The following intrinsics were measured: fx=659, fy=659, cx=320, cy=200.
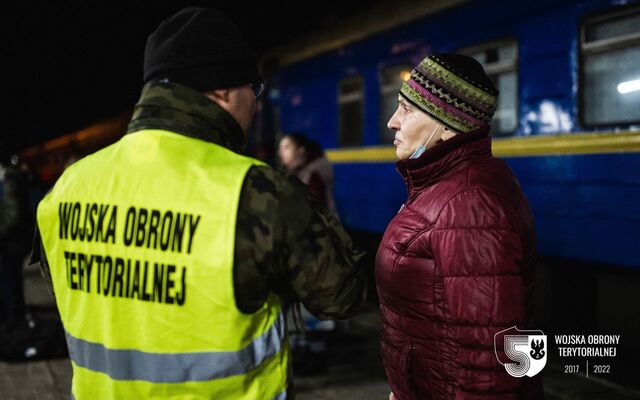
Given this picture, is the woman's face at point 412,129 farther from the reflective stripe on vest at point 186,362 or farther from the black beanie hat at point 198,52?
the reflective stripe on vest at point 186,362

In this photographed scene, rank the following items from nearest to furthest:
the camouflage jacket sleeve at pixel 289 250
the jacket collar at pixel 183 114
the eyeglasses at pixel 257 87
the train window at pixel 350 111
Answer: the camouflage jacket sleeve at pixel 289 250 → the jacket collar at pixel 183 114 → the eyeglasses at pixel 257 87 → the train window at pixel 350 111

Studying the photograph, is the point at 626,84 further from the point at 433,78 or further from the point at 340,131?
the point at 340,131

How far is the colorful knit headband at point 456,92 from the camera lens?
1952 millimetres

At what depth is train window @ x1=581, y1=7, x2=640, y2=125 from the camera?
4.67 m

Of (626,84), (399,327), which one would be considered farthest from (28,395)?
(626,84)

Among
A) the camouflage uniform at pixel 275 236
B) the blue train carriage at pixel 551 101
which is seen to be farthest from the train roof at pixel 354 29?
the camouflage uniform at pixel 275 236

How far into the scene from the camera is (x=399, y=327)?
190 centimetres

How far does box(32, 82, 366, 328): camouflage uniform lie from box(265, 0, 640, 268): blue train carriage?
3.80m

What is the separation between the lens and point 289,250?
143 centimetres

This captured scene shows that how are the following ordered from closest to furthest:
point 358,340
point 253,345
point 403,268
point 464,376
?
point 253,345 < point 464,376 < point 403,268 < point 358,340

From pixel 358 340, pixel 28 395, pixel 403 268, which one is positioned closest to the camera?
pixel 403 268

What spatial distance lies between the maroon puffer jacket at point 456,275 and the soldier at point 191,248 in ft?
1.08

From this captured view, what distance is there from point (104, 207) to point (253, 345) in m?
0.46

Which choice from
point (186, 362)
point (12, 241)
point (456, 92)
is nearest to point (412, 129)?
point (456, 92)
